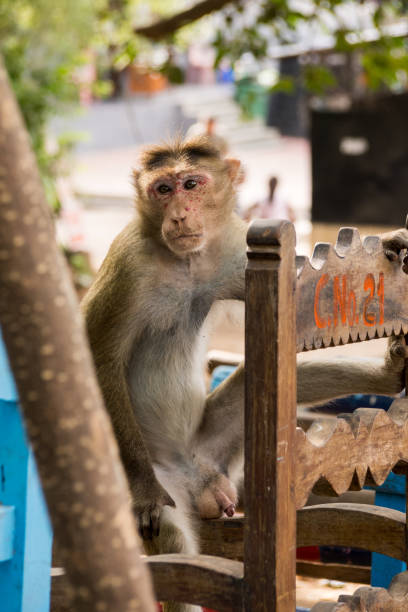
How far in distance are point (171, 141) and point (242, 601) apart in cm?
161

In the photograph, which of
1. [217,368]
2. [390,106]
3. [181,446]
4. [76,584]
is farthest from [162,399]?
[390,106]

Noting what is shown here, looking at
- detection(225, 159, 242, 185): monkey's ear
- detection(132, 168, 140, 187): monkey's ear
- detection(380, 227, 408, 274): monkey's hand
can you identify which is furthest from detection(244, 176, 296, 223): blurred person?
detection(380, 227, 408, 274): monkey's hand

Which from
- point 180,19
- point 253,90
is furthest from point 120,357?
point 253,90

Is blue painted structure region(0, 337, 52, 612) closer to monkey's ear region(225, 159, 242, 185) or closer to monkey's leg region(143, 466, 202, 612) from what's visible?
monkey's leg region(143, 466, 202, 612)

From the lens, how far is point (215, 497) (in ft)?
8.75

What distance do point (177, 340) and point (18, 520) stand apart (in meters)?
Answer: 1.04

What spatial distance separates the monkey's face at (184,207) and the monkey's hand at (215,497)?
0.65 metres

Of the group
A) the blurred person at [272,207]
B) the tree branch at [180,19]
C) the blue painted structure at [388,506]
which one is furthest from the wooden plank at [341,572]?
the blurred person at [272,207]

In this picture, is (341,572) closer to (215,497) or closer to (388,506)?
(388,506)

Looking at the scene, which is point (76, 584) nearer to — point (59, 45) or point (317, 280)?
point (317, 280)

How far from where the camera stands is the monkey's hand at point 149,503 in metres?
2.43

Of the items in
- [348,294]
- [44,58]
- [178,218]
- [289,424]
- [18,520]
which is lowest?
[18,520]

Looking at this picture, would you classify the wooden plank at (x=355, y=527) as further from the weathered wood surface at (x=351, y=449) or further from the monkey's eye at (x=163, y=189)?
the monkey's eye at (x=163, y=189)

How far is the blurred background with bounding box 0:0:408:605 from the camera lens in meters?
5.66
